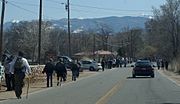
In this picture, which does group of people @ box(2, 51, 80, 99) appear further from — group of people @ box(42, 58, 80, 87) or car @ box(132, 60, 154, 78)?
car @ box(132, 60, 154, 78)

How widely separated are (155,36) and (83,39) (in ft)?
153

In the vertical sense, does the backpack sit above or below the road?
above

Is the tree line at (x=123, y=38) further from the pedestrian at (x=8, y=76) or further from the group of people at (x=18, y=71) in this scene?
the pedestrian at (x=8, y=76)

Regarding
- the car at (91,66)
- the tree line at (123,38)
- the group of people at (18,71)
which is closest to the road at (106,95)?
the group of people at (18,71)

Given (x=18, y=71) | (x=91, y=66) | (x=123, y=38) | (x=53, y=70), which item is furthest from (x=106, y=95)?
(x=123, y=38)

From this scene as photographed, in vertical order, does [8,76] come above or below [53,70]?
below

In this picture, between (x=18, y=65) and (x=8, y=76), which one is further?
(x=8, y=76)

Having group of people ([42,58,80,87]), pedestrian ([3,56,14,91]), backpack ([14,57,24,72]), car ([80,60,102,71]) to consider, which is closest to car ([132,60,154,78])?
group of people ([42,58,80,87])

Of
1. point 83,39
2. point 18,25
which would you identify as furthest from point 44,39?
point 83,39

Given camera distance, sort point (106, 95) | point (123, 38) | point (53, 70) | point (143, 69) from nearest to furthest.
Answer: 1. point (106, 95)
2. point (53, 70)
3. point (143, 69)
4. point (123, 38)

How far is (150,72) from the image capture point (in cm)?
5119

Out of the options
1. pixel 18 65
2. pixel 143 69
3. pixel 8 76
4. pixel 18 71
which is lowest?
pixel 8 76

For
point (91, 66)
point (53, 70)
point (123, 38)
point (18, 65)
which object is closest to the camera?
point (18, 65)

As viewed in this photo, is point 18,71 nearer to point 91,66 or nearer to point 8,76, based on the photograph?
point 8,76
